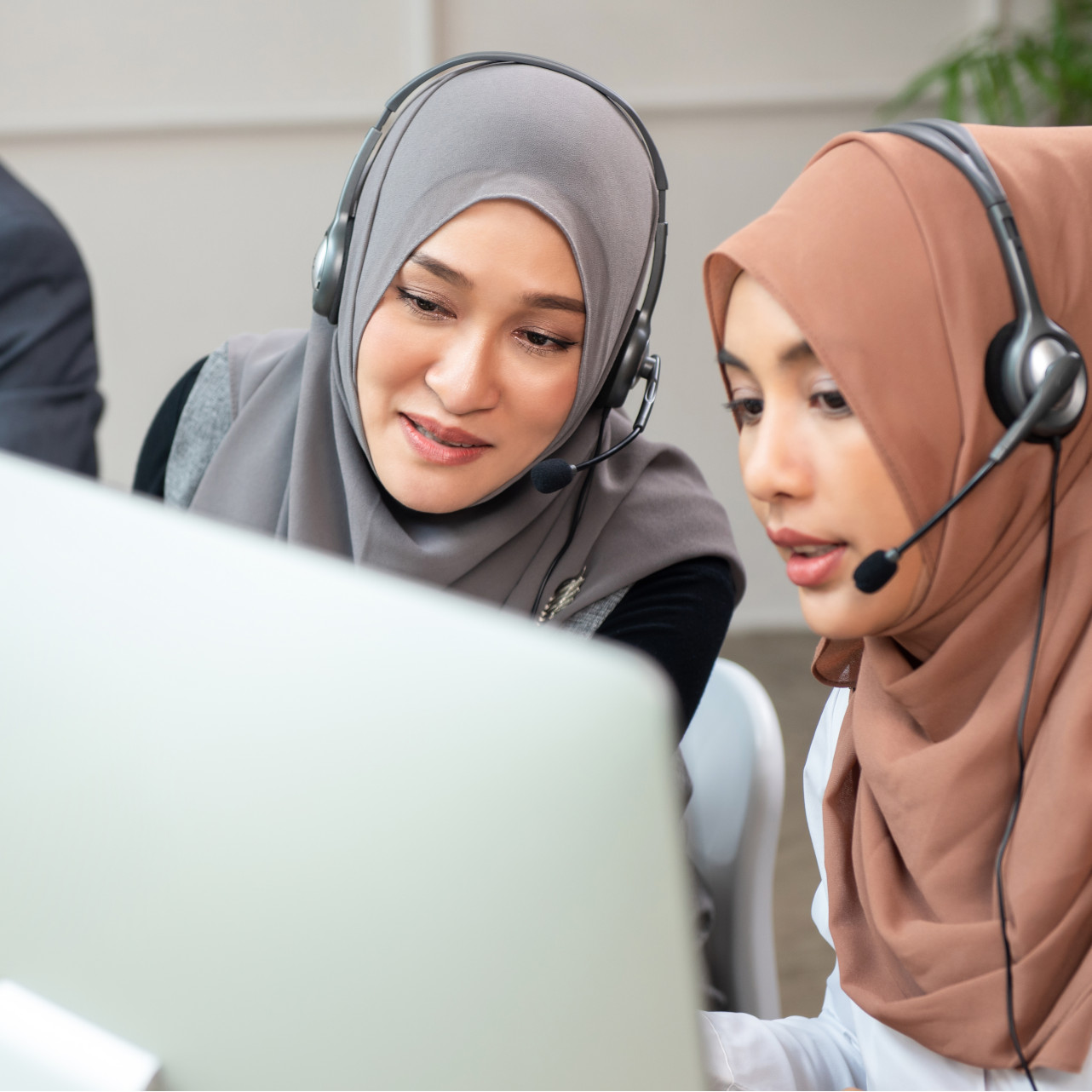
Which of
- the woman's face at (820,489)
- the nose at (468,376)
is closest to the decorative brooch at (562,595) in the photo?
the nose at (468,376)

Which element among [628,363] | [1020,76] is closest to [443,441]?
[628,363]

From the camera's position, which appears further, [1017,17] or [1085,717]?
[1017,17]

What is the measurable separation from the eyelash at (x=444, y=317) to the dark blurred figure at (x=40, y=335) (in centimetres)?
74

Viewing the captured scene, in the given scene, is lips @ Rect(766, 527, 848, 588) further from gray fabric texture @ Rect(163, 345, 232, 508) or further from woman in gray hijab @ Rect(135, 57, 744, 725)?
gray fabric texture @ Rect(163, 345, 232, 508)

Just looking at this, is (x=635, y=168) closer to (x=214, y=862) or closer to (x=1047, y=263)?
(x=1047, y=263)

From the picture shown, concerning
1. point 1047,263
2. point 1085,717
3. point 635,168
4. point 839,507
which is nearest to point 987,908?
point 1085,717

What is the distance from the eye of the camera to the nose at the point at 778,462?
0.68m

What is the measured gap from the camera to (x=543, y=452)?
3.50 feet

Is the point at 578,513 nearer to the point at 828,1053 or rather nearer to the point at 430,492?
the point at 430,492

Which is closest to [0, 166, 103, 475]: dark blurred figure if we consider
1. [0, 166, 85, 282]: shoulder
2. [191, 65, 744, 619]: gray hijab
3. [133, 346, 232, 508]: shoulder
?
[0, 166, 85, 282]: shoulder

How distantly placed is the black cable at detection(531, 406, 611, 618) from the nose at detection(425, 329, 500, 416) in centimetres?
19

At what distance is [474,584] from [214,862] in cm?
76

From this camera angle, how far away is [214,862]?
380mm

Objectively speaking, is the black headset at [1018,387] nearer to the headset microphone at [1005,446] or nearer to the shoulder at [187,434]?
the headset microphone at [1005,446]
